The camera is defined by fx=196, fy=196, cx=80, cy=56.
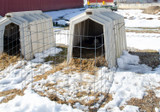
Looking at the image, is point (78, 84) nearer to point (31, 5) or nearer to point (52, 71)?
point (52, 71)

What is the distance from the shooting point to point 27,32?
8.44 metres

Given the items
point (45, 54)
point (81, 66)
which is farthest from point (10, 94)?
point (45, 54)

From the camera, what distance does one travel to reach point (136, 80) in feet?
20.5

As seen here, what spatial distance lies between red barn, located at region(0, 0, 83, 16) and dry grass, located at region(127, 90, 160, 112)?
16.4 m

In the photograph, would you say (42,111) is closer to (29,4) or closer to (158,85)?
(158,85)

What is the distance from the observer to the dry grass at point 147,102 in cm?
481

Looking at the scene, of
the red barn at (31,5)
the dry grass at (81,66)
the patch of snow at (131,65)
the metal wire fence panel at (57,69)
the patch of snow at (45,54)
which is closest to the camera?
the metal wire fence panel at (57,69)

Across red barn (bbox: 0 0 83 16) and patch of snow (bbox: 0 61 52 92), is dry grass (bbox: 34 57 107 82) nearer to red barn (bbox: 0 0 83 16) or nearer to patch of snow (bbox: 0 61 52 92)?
patch of snow (bbox: 0 61 52 92)

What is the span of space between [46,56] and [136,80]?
4294mm

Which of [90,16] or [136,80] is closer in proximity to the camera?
[136,80]

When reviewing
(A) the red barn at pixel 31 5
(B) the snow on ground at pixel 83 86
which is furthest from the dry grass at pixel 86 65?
(A) the red barn at pixel 31 5

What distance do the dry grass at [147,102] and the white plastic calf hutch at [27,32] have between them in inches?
172

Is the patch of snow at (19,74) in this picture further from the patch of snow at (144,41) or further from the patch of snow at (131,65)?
the patch of snow at (144,41)

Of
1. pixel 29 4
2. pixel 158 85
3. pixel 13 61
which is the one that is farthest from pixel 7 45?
pixel 29 4
